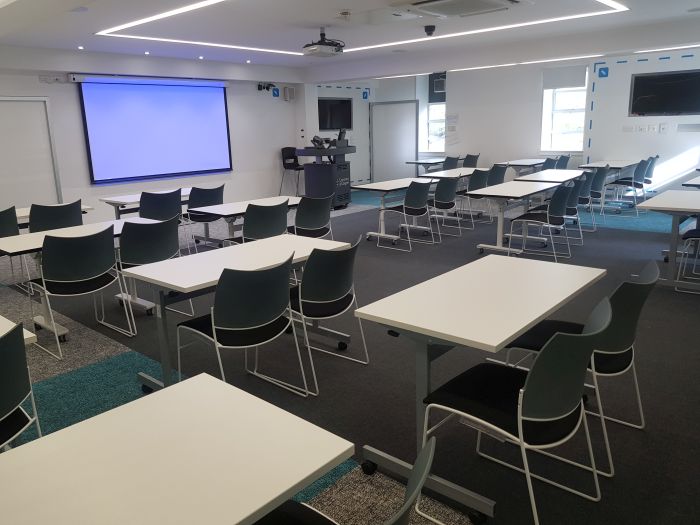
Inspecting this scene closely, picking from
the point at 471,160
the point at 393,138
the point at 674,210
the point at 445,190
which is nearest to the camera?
the point at 674,210

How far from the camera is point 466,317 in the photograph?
7.38 ft

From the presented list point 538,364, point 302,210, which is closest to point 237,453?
point 538,364

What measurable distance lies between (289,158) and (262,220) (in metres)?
6.47

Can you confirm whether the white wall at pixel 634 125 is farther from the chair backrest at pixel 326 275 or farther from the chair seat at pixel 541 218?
the chair backrest at pixel 326 275

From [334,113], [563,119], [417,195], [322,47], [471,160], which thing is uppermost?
[322,47]

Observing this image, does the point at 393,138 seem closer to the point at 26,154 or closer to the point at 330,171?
the point at 330,171

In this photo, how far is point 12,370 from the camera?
75.1 inches

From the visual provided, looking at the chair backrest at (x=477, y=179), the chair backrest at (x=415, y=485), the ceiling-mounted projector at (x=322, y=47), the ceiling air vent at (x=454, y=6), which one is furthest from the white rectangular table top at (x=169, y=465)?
the chair backrest at (x=477, y=179)

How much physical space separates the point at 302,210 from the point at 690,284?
3.89m

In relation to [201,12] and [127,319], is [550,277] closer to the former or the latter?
[127,319]

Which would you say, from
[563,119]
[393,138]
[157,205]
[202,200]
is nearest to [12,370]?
[157,205]

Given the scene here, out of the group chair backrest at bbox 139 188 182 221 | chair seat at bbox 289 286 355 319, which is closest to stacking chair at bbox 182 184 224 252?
chair backrest at bbox 139 188 182 221

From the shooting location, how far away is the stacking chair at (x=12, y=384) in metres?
1.86

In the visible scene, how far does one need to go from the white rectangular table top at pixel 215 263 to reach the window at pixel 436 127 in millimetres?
10063
